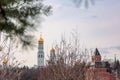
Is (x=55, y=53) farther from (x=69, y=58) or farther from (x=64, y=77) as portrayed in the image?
(x=64, y=77)

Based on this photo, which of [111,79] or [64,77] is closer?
[64,77]

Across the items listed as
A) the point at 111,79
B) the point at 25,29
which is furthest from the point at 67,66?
the point at 111,79

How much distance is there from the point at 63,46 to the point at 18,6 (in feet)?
52.4

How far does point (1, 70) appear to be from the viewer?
1789cm

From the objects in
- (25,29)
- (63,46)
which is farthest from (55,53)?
(25,29)

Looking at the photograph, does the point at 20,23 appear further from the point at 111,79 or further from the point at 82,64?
the point at 111,79

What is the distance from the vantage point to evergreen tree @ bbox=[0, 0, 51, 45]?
3379 mm

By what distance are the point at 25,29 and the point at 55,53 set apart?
50.0 feet

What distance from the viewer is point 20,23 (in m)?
3.50

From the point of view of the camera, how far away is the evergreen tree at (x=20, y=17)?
338 cm

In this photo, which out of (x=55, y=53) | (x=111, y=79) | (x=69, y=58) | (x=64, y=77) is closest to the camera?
(x=64, y=77)

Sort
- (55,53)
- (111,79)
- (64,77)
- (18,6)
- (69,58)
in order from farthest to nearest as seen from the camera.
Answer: (111,79) → (55,53) → (69,58) → (64,77) → (18,6)

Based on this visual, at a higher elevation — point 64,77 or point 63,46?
point 63,46

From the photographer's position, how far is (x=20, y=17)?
3.49 m
